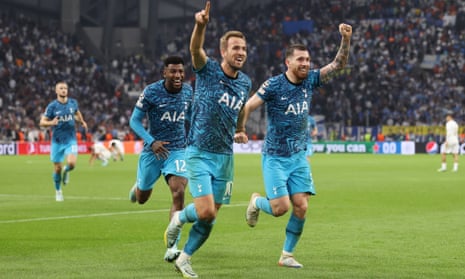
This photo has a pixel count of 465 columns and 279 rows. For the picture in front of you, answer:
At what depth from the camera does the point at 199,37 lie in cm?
872

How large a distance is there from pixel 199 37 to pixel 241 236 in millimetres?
5286

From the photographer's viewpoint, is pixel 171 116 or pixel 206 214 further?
pixel 171 116

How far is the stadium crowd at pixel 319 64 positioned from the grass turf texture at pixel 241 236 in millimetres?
33360

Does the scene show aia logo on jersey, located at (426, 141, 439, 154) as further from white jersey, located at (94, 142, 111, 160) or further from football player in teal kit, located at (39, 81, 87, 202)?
football player in teal kit, located at (39, 81, 87, 202)

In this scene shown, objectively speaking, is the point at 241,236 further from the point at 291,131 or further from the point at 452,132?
the point at 452,132

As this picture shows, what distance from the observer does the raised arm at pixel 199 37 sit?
8.45 meters

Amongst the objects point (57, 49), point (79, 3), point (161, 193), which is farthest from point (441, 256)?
point (79, 3)

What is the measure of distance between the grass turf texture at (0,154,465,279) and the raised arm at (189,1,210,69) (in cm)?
227

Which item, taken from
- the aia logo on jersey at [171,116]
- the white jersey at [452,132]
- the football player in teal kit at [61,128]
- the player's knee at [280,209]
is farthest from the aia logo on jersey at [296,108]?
the white jersey at [452,132]

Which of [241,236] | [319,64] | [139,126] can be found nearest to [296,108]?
[139,126]

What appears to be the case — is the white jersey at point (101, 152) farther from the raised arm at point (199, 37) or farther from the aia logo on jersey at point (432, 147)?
the raised arm at point (199, 37)

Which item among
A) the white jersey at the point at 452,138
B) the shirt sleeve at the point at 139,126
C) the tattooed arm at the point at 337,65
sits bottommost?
the white jersey at the point at 452,138

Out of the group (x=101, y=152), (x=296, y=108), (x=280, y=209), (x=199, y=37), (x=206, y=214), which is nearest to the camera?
(x=199, y=37)

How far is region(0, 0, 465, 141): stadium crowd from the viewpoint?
57594mm
